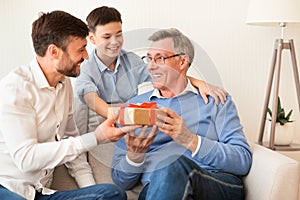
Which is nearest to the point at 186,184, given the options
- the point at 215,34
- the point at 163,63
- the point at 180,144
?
the point at 180,144

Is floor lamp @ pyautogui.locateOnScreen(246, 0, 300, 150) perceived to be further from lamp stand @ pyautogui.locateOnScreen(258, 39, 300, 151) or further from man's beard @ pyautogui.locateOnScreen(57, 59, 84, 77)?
man's beard @ pyautogui.locateOnScreen(57, 59, 84, 77)

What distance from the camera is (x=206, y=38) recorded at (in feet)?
9.21

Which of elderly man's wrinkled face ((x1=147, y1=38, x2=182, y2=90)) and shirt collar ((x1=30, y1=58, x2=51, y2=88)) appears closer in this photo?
elderly man's wrinkled face ((x1=147, y1=38, x2=182, y2=90))

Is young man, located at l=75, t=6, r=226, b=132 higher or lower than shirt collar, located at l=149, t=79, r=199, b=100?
higher

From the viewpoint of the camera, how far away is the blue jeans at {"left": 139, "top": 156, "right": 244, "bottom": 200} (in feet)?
5.61

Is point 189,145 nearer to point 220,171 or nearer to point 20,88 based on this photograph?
point 220,171

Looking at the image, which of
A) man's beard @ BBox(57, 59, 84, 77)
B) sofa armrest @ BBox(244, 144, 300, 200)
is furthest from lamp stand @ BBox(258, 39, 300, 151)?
man's beard @ BBox(57, 59, 84, 77)

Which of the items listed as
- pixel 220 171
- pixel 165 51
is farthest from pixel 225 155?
pixel 165 51

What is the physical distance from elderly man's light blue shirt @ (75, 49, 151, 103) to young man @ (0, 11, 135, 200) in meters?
0.09

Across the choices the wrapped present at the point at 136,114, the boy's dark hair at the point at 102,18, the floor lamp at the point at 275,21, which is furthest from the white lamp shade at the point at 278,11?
the wrapped present at the point at 136,114

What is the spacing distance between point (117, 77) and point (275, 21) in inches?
41.2

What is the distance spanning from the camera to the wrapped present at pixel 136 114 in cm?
161

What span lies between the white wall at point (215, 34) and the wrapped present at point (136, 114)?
1.12m

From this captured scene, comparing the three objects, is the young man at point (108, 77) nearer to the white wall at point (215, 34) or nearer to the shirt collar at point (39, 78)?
the shirt collar at point (39, 78)
